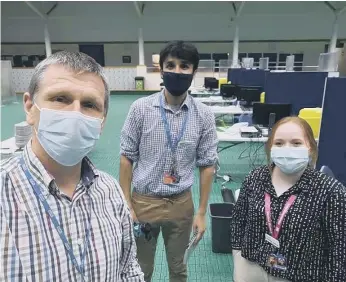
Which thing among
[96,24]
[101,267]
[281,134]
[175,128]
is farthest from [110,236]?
[96,24]

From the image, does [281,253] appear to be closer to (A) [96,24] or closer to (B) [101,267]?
(B) [101,267]

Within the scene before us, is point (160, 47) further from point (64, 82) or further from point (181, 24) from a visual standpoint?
point (64, 82)

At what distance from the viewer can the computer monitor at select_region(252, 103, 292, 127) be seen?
3.68 meters

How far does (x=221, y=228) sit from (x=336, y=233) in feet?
4.64

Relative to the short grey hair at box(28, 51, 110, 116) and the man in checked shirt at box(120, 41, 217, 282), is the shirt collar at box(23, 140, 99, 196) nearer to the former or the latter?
the short grey hair at box(28, 51, 110, 116)

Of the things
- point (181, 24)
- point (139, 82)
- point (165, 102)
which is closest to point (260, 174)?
point (165, 102)

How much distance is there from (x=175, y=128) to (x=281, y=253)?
77 centimetres

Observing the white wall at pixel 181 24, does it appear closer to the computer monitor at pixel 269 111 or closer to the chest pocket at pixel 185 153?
the computer monitor at pixel 269 111

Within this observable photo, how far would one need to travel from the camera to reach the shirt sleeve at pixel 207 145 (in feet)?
5.47

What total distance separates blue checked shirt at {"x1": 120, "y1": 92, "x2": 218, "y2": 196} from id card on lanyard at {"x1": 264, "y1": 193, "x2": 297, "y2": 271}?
422mm

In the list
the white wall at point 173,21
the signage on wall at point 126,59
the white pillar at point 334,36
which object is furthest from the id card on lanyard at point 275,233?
the signage on wall at point 126,59

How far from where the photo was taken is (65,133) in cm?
83

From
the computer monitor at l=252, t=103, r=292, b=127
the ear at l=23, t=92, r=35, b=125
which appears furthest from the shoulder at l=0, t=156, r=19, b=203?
the computer monitor at l=252, t=103, r=292, b=127

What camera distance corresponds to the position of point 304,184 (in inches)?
53.3
